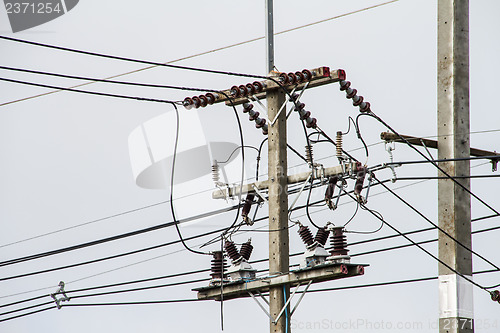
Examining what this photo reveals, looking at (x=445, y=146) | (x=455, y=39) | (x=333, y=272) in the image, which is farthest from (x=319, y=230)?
(x=455, y=39)

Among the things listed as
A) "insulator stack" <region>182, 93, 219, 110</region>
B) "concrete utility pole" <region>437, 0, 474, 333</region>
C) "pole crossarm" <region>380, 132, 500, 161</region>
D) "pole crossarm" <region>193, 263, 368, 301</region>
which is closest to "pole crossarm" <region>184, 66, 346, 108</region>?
"insulator stack" <region>182, 93, 219, 110</region>

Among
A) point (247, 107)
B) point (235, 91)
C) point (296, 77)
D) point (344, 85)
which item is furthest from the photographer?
point (247, 107)

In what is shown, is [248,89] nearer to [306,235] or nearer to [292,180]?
[292,180]

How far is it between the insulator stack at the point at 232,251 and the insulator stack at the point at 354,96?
2742 millimetres

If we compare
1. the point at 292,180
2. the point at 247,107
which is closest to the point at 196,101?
the point at 247,107

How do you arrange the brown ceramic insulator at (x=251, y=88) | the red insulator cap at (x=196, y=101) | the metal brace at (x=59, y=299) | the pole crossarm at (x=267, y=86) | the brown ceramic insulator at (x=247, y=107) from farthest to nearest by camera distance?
1. the metal brace at (x=59, y=299)
2. the brown ceramic insulator at (x=247, y=107)
3. the red insulator cap at (x=196, y=101)
4. the brown ceramic insulator at (x=251, y=88)
5. the pole crossarm at (x=267, y=86)

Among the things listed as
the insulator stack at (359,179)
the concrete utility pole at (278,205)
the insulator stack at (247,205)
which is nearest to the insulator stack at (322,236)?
the concrete utility pole at (278,205)

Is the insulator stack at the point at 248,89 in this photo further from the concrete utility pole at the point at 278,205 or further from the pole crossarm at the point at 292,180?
the pole crossarm at the point at 292,180

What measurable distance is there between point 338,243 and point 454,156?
199 cm

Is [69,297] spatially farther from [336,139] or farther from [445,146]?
[445,146]

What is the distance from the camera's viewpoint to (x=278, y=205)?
1811 centimetres

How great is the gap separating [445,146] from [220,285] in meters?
3.93

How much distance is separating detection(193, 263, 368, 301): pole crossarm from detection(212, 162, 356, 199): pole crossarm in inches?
53.7

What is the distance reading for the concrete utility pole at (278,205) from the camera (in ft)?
58.5
